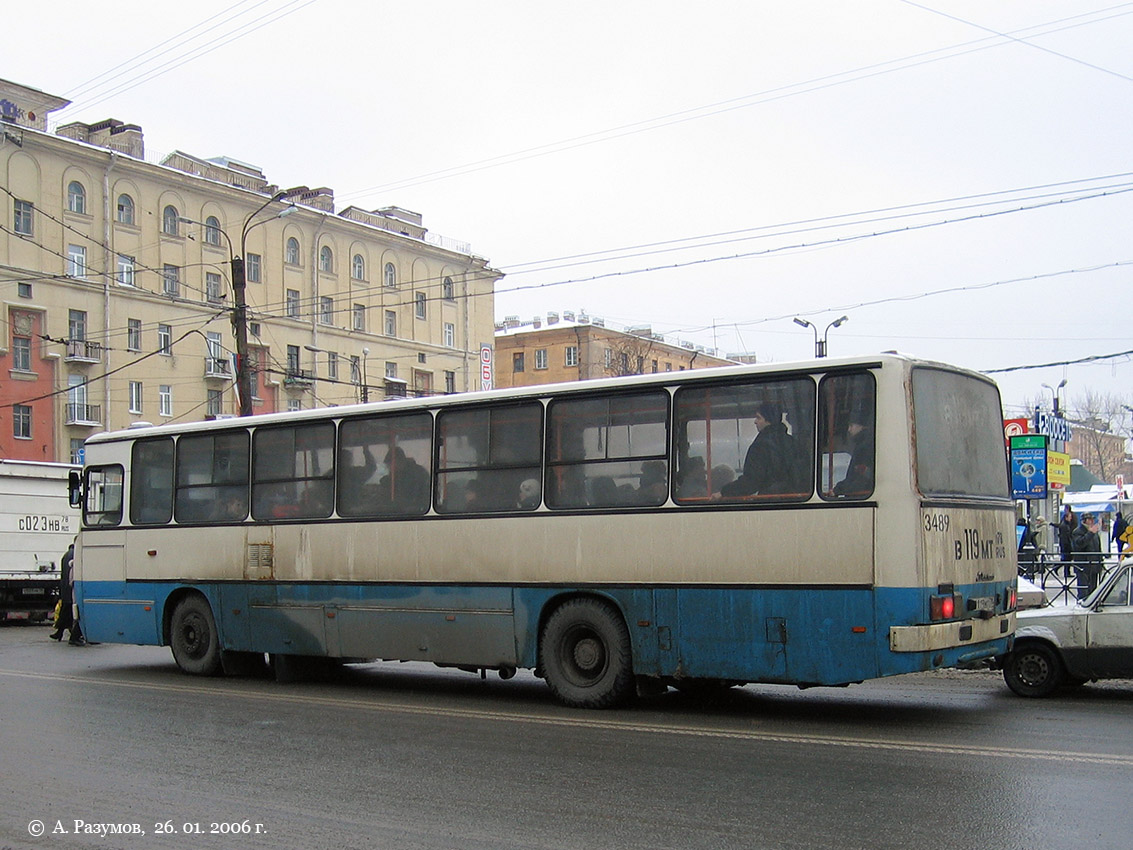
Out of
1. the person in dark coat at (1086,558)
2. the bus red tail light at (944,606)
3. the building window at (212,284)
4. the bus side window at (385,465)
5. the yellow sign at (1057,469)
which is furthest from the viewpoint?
the building window at (212,284)

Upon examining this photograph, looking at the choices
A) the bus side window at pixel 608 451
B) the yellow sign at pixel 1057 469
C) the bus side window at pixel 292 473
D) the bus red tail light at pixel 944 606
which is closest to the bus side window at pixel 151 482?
the bus side window at pixel 292 473

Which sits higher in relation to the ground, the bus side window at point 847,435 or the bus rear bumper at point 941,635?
the bus side window at point 847,435

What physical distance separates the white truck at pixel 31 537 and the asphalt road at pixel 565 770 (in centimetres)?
1416

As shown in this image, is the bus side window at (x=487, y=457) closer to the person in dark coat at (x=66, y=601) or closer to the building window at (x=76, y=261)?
the person in dark coat at (x=66, y=601)

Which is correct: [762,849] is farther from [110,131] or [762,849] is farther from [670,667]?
[110,131]

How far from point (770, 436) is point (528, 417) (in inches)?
103

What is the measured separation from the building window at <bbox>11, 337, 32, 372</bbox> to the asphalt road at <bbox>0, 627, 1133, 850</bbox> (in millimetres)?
42447

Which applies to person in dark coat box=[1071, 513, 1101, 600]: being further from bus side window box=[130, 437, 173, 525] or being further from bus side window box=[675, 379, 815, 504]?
bus side window box=[130, 437, 173, 525]

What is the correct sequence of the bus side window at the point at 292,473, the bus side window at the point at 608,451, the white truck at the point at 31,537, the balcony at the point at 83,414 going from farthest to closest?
1. the balcony at the point at 83,414
2. the white truck at the point at 31,537
3. the bus side window at the point at 292,473
4. the bus side window at the point at 608,451

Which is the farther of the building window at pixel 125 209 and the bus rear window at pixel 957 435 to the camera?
the building window at pixel 125 209

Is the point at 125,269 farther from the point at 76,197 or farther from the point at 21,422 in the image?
the point at 21,422

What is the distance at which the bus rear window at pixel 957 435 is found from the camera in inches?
375

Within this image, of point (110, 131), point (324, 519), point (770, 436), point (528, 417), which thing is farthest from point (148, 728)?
point (110, 131)

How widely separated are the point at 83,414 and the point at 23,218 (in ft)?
29.1
